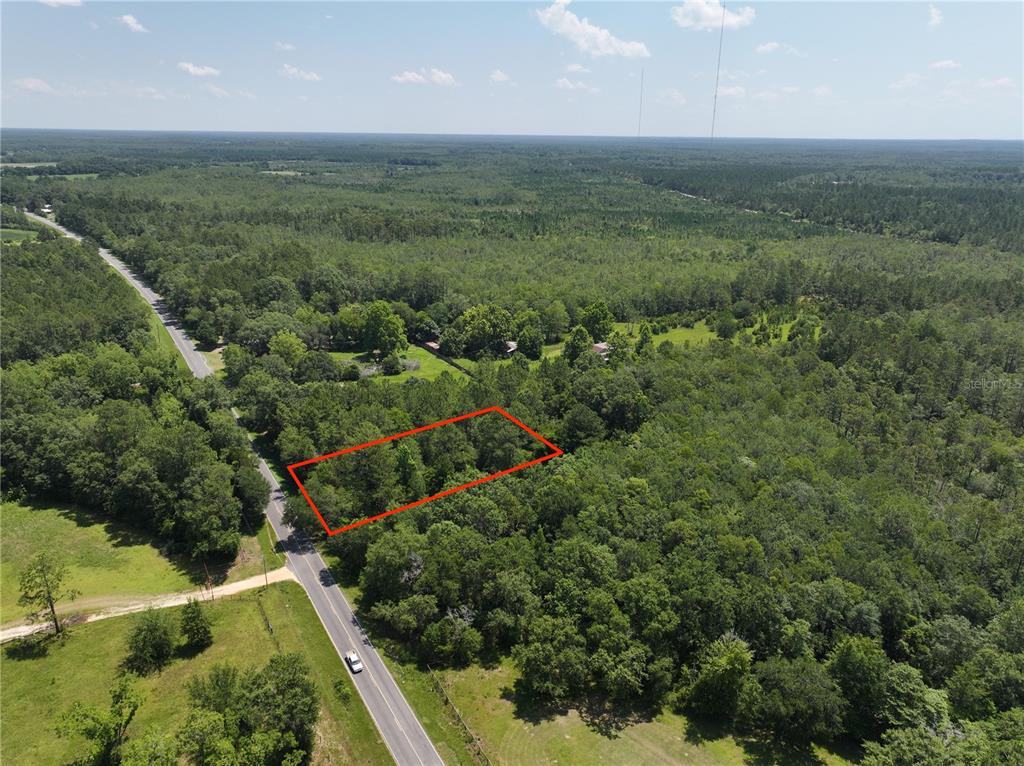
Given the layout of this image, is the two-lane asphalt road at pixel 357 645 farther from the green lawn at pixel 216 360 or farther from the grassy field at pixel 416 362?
the green lawn at pixel 216 360

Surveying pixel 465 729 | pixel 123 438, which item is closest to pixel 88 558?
pixel 123 438

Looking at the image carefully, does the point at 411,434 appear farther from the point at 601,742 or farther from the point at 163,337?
the point at 163,337

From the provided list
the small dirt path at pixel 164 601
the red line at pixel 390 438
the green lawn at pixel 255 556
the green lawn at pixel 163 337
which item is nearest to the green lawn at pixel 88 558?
the small dirt path at pixel 164 601

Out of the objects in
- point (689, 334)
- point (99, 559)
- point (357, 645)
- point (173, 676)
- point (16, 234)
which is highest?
point (16, 234)

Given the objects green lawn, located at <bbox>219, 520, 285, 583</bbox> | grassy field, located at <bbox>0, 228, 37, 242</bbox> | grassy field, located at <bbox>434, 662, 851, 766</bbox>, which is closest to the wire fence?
grassy field, located at <bbox>434, 662, 851, 766</bbox>

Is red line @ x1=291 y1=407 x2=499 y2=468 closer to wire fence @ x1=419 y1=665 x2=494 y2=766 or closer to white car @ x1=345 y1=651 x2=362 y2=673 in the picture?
white car @ x1=345 y1=651 x2=362 y2=673

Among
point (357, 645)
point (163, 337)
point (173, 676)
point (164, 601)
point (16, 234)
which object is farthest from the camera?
point (16, 234)

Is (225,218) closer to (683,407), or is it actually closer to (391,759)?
(683,407)
